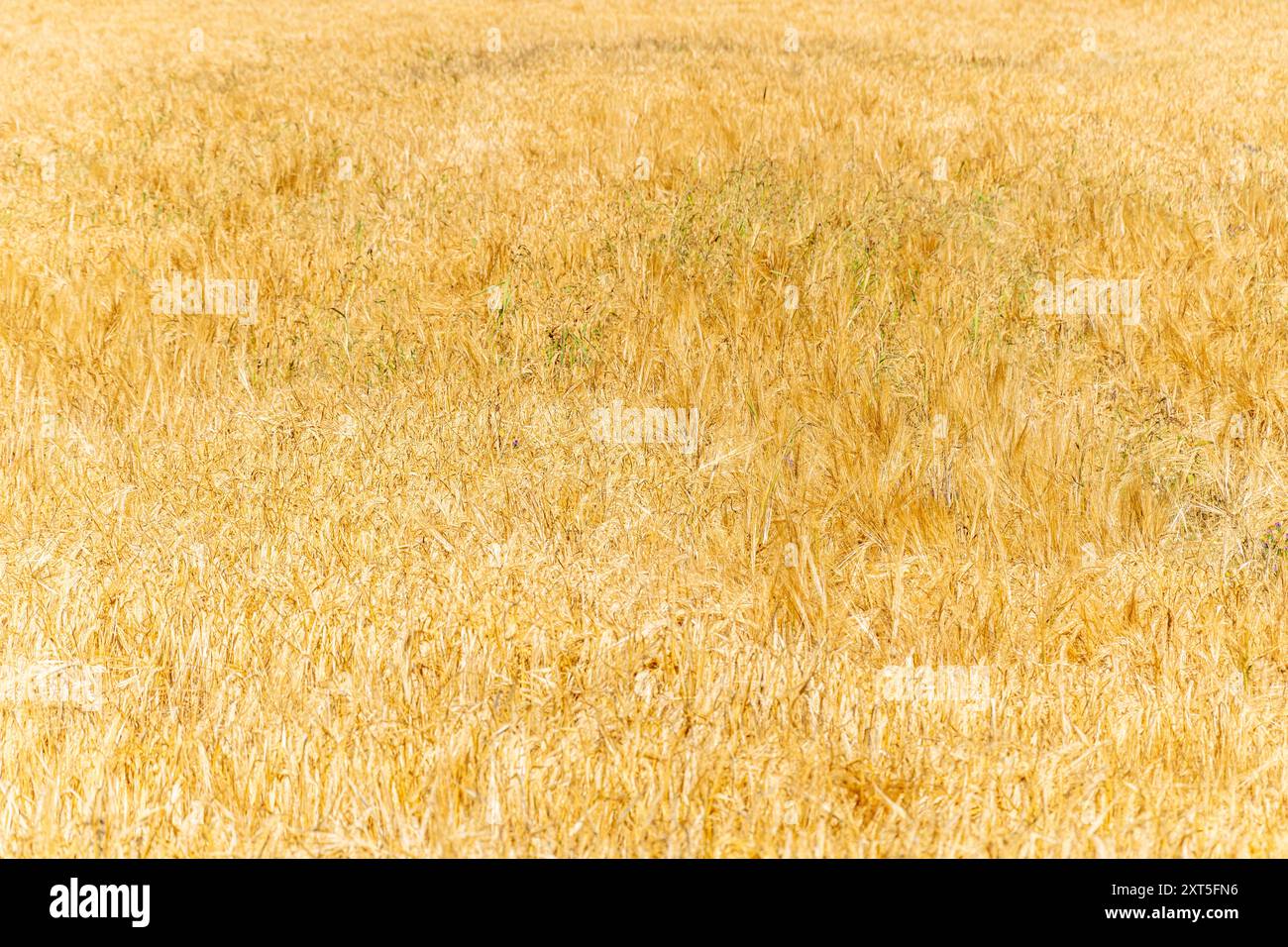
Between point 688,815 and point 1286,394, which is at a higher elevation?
point 1286,394

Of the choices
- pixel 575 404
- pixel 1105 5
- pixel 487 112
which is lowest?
pixel 575 404

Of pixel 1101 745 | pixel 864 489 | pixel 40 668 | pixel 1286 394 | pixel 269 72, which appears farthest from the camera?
pixel 269 72

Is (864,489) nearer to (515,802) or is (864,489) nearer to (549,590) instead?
(549,590)

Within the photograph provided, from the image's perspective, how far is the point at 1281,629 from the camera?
2836mm

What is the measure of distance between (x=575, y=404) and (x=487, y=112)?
574 cm

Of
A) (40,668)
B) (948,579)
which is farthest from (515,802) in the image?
(948,579)

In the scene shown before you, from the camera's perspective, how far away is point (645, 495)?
3.48m

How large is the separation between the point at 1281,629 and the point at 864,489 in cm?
119

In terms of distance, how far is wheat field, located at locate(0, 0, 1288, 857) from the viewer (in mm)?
2230

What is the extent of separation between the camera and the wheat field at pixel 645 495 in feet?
7.32

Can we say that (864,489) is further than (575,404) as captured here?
No

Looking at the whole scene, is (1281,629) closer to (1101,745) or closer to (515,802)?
(1101,745)

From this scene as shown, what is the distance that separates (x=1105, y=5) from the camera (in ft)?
70.0

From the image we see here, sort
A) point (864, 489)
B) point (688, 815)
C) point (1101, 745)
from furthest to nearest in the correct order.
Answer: point (864, 489)
point (1101, 745)
point (688, 815)
